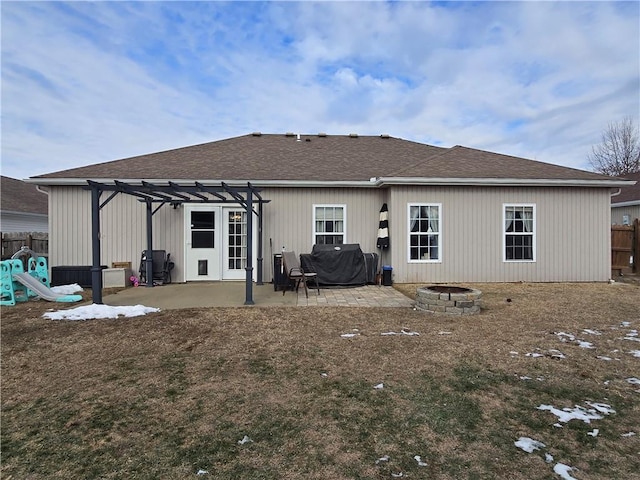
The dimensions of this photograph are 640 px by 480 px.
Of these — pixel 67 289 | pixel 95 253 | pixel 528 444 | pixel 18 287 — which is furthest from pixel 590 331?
pixel 18 287

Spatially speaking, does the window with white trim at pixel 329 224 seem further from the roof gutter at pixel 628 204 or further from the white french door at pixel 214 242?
the roof gutter at pixel 628 204

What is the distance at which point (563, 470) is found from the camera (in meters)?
1.94

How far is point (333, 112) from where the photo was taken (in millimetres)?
17281

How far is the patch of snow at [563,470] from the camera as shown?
1878 mm

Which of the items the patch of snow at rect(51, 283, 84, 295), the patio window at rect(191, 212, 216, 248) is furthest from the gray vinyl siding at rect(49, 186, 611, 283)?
the patch of snow at rect(51, 283, 84, 295)

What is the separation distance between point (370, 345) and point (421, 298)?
82.8 inches

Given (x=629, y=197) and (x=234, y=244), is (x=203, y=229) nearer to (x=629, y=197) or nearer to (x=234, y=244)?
(x=234, y=244)

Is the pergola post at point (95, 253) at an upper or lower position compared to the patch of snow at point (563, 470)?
upper

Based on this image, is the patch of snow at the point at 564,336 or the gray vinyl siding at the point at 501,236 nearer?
the patch of snow at the point at 564,336

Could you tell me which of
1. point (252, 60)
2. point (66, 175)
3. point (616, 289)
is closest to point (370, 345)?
point (616, 289)

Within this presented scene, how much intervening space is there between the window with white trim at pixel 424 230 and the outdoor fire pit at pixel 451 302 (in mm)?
3072

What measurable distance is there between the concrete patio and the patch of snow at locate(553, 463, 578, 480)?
425 cm

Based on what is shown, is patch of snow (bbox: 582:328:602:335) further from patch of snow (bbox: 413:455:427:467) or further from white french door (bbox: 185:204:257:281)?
white french door (bbox: 185:204:257:281)

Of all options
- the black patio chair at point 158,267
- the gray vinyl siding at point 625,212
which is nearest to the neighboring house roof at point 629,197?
the gray vinyl siding at point 625,212
